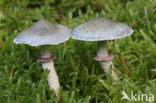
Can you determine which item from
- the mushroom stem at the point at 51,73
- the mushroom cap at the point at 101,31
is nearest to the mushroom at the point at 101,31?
the mushroom cap at the point at 101,31

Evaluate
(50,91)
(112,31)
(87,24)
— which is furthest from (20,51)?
(112,31)

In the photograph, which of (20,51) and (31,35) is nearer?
(31,35)

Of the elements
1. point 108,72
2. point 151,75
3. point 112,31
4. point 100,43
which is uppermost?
point 112,31

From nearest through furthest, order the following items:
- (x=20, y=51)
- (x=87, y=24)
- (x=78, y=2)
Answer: (x=87, y=24) < (x=20, y=51) < (x=78, y=2)

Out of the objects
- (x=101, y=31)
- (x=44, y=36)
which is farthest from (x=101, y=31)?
(x=44, y=36)

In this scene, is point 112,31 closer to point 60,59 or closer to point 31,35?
point 31,35

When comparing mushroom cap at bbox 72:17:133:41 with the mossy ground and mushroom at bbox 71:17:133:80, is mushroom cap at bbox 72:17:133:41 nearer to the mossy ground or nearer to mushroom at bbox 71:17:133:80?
mushroom at bbox 71:17:133:80
